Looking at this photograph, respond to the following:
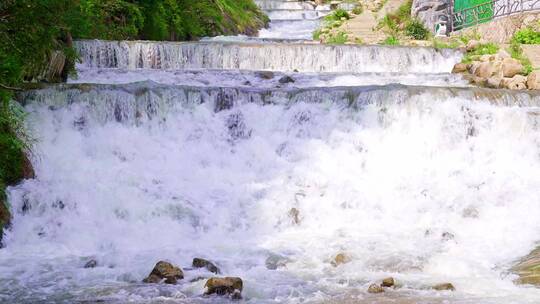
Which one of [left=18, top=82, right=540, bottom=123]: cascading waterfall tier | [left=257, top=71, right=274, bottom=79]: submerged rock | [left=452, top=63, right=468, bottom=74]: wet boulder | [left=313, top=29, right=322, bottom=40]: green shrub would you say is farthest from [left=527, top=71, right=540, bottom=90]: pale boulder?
[left=313, top=29, right=322, bottom=40]: green shrub

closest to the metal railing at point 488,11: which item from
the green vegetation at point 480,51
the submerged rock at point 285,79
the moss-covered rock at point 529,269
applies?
the green vegetation at point 480,51

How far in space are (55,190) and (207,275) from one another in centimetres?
331

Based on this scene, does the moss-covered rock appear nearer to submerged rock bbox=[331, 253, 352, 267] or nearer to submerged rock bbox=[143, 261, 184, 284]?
submerged rock bbox=[331, 253, 352, 267]

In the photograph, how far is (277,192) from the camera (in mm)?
10055

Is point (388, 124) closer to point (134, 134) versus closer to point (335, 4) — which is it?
point (134, 134)

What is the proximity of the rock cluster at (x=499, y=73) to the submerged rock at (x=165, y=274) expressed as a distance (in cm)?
897

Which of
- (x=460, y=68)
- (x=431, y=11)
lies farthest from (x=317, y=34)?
(x=460, y=68)

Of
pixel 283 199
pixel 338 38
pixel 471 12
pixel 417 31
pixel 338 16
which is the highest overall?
pixel 338 16

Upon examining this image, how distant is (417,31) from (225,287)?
17192 millimetres

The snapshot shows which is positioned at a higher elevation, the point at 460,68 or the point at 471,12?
the point at 471,12

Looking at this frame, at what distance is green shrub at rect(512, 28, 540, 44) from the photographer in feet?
57.8

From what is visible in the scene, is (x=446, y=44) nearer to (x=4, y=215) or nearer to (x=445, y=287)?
(x=445, y=287)

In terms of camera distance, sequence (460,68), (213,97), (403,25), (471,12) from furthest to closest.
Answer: (403,25) < (471,12) < (460,68) < (213,97)

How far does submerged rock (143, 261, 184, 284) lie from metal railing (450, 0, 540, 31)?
47.3 feet
